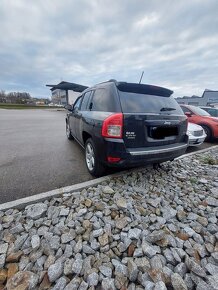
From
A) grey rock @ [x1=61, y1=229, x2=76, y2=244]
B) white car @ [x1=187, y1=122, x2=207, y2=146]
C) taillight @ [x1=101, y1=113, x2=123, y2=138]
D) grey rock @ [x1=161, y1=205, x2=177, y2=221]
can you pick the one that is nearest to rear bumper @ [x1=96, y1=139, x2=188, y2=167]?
taillight @ [x1=101, y1=113, x2=123, y2=138]

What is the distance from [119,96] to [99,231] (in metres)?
1.98

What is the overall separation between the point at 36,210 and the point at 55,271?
94 centimetres

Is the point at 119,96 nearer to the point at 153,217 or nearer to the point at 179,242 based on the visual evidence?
the point at 153,217

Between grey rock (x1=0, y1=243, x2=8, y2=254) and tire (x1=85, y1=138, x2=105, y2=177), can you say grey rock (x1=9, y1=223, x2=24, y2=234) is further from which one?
tire (x1=85, y1=138, x2=105, y2=177)

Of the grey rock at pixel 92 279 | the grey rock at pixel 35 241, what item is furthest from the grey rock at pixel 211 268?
the grey rock at pixel 35 241

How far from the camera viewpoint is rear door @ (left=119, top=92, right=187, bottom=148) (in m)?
2.54

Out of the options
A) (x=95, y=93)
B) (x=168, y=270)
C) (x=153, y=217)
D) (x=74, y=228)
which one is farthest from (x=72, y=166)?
(x=168, y=270)

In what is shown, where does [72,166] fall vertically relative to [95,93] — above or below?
below

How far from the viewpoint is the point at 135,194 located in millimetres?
2701

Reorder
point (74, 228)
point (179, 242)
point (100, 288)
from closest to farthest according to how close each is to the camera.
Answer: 1. point (100, 288)
2. point (179, 242)
3. point (74, 228)

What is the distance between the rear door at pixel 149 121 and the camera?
254 cm

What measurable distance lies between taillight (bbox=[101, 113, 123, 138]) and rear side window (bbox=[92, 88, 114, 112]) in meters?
0.19

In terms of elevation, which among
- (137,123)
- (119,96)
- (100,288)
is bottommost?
(100,288)

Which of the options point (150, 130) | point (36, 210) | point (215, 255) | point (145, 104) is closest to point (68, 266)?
point (36, 210)
